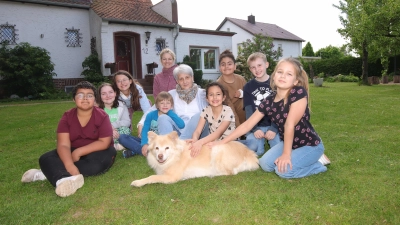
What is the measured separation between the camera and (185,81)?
501 centimetres

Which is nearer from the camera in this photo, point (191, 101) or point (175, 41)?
point (191, 101)

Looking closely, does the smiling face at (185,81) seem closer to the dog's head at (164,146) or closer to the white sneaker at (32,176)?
the dog's head at (164,146)

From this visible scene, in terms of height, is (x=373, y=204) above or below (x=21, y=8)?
below

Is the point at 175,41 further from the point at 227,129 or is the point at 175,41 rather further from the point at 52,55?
the point at 227,129

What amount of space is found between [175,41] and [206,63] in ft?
11.9

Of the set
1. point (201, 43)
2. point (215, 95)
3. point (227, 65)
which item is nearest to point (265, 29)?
point (201, 43)

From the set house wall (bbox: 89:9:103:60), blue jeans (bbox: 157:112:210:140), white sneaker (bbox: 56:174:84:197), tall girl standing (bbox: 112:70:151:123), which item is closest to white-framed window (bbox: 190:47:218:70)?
house wall (bbox: 89:9:103:60)

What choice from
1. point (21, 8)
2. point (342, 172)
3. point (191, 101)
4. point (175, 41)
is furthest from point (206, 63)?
point (342, 172)

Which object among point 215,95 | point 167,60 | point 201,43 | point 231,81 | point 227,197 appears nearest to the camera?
point 227,197

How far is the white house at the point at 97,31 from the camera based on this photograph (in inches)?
622

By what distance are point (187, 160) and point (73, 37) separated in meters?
16.0

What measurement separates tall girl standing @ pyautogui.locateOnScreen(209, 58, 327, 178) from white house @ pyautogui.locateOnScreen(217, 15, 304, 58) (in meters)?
29.3

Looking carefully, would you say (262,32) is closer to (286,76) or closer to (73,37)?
(73,37)

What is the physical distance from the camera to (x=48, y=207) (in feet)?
9.89
